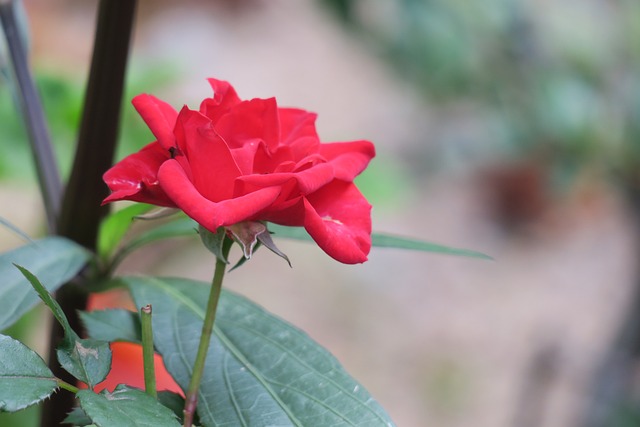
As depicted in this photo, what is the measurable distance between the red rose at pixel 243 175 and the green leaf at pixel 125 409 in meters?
0.06

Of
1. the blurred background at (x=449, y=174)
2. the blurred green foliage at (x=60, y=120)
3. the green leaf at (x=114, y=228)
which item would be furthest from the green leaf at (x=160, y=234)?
the blurred green foliage at (x=60, y=120)

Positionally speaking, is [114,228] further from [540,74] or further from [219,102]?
[540,74]

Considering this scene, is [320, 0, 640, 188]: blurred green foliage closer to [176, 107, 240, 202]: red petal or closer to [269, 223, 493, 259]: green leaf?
[269, 223, 493, 259]: green leaf

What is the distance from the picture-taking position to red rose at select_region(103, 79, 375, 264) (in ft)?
0.80

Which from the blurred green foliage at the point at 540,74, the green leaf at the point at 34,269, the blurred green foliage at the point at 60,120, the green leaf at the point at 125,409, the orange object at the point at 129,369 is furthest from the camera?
the blurred green foliage at the point at 540,74

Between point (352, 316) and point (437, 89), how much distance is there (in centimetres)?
67

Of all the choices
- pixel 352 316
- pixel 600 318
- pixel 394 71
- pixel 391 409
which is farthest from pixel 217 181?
pixel 600 318

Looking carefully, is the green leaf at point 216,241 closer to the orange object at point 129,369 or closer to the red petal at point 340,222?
the red petal at point 340,222

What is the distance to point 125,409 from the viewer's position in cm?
24

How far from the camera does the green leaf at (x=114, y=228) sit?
397 mm

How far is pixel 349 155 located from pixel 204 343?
0.28 feet

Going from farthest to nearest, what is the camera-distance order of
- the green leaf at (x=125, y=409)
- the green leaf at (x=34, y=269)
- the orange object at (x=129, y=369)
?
1. the orange object at (x=129, y=369)
2. the green leaf at (x=34, y=269)
3. the green leaf at (x=125, y=409)

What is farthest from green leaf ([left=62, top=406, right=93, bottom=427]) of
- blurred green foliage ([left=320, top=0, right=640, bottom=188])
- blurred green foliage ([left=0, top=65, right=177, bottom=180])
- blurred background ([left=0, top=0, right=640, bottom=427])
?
blurred green foliage ([left=320, top=0, right=640, bottom=188])

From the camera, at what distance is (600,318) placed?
5.57 ft
